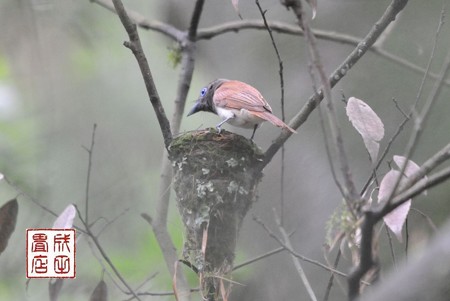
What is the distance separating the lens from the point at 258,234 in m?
4.60

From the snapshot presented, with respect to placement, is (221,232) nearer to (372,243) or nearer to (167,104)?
(372,243)

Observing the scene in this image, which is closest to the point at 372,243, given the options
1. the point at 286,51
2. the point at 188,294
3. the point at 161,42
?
the point at 188,294

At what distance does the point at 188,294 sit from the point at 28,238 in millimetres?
798

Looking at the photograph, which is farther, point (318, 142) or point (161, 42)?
point (161, 42)

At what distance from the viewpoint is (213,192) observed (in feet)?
10.2

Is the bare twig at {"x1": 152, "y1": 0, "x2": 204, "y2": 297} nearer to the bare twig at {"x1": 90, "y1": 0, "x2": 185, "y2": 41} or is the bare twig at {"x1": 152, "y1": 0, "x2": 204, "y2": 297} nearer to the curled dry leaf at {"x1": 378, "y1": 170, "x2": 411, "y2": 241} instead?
the bare twig at {"x1": 90, "y1": 0, "x2": 185, "y2": 41}

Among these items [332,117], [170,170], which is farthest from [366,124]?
[170,170]

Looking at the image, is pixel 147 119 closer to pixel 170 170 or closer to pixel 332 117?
pixel 170 170

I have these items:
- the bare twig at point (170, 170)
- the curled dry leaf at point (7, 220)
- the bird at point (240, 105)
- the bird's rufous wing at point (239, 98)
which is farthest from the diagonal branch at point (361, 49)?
the curled dry leaf at point (7, 220)

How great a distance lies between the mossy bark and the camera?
301 centimetres

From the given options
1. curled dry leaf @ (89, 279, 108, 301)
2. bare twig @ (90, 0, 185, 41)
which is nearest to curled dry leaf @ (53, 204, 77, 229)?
curled dry leaf @ (89, 279, 108, 301)

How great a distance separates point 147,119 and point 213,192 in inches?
123

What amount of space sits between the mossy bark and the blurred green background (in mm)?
861

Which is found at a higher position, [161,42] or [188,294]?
[161,42]
